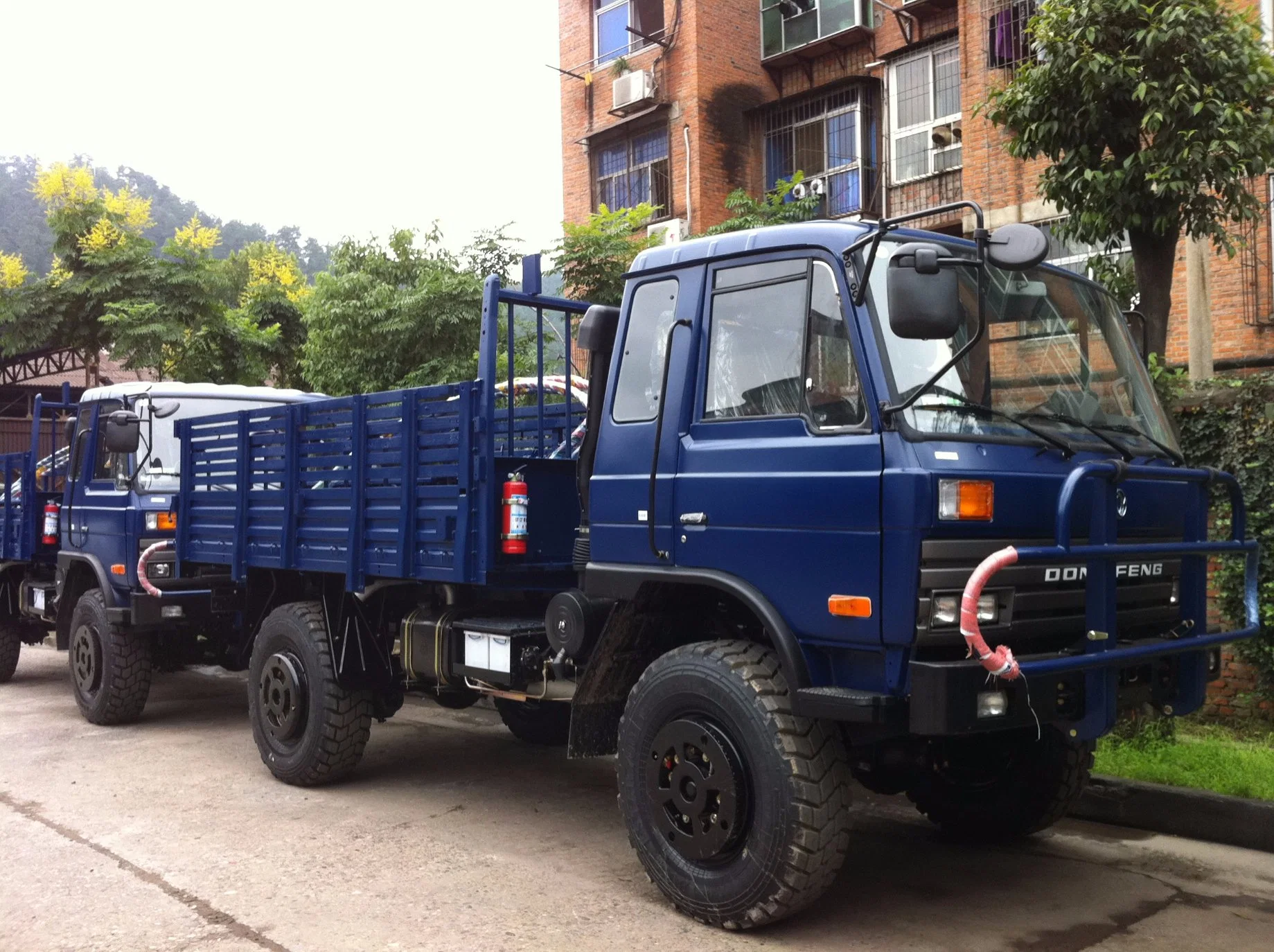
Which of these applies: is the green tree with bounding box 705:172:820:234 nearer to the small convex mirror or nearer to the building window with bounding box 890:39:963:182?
the building window with bounding box 890:39:963:182

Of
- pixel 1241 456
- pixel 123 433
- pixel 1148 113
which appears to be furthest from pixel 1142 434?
pixel 123 433

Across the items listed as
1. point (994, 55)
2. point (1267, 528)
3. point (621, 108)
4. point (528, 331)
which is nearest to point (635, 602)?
point (528, 331)

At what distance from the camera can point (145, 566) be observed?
345 inches

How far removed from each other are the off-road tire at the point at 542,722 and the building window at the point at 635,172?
13.3 meters

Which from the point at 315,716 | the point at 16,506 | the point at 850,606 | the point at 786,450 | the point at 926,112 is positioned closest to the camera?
the point at 850,606

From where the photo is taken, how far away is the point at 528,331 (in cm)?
761

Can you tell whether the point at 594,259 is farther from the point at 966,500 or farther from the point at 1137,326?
the point at 966,500

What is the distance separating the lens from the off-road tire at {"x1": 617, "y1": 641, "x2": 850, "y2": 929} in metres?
4.35

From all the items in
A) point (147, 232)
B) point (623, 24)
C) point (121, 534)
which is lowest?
point (121, 534)

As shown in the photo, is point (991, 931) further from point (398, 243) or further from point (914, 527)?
point (398, 243)

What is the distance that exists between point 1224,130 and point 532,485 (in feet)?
15.9

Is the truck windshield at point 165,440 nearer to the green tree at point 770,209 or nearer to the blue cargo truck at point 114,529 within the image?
the blue cargo truck at point 114,529

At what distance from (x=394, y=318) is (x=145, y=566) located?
6.61 meters

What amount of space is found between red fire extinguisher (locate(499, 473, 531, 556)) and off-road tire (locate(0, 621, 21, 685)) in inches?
304
